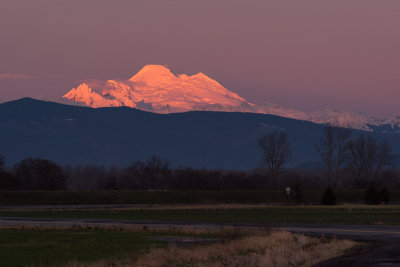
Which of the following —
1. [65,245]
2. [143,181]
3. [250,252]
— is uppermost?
[143,181]

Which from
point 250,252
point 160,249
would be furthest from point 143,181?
point 160,249

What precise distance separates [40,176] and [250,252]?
392ft

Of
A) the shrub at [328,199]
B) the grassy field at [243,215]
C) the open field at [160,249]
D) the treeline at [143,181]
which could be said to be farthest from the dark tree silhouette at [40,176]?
the open field at [160,249]

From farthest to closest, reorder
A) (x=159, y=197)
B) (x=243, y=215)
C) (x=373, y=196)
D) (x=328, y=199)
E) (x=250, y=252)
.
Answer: (x=159, y=197)
(x=373, y=196)
(x=328, y=199)
(x=243, y=215)
(x=250, y=252)

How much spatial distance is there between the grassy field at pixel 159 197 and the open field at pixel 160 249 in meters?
67.4

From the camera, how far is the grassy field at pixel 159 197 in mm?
111250

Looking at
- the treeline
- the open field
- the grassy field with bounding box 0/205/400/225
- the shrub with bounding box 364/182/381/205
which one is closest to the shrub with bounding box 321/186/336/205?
the shrub with bounding box 364/182/381/205

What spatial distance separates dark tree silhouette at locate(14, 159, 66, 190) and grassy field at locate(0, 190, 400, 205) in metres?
29.7

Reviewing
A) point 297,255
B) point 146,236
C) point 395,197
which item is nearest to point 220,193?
point 395,197

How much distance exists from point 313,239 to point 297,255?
8035 mm

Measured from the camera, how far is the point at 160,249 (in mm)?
32219

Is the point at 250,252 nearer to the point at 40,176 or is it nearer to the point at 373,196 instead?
the point at 373,196

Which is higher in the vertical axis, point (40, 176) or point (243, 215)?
point (40, 176)

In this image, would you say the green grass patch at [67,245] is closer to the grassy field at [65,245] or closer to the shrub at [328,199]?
the grassy field at [65,245]
